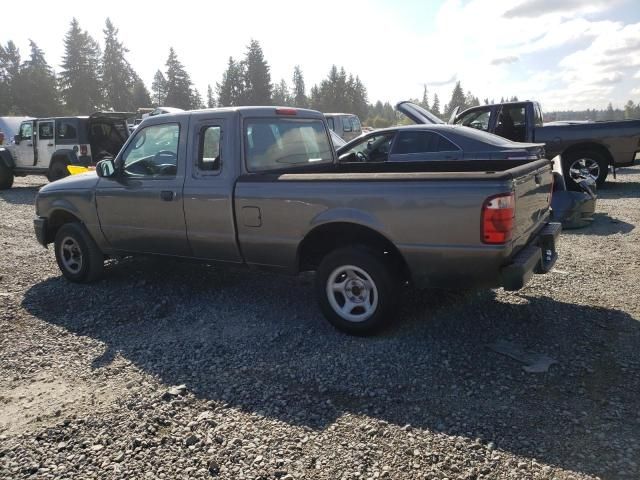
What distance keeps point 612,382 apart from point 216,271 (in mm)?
4340

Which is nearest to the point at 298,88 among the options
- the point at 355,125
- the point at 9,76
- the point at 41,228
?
the point at 9,76

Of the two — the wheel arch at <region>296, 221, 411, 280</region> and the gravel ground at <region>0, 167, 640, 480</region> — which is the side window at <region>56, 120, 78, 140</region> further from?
the wheel arch at <region>296, 221, 411, 280</region>

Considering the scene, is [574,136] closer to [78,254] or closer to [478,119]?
[478,119]

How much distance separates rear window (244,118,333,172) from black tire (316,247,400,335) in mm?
1223

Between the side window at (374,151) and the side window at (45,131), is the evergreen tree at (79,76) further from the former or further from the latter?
the side window at (374,151)

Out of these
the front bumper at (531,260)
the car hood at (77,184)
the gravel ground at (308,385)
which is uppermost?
the car hood at (77,184)

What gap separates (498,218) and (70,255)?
4954 millimetres

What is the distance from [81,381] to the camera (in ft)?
11.8

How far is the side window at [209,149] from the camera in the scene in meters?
4.54

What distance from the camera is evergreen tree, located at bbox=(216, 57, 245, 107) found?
7644 centimetres

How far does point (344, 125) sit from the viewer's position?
67.4 ft

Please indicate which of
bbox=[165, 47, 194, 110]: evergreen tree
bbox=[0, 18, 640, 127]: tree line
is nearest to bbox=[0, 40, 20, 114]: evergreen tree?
bbox=[0, 18, 640, 127]: tree line

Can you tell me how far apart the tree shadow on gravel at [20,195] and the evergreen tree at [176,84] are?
Result: 6277cm

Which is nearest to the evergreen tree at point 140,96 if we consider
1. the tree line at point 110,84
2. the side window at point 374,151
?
the tree line at point 110,84
